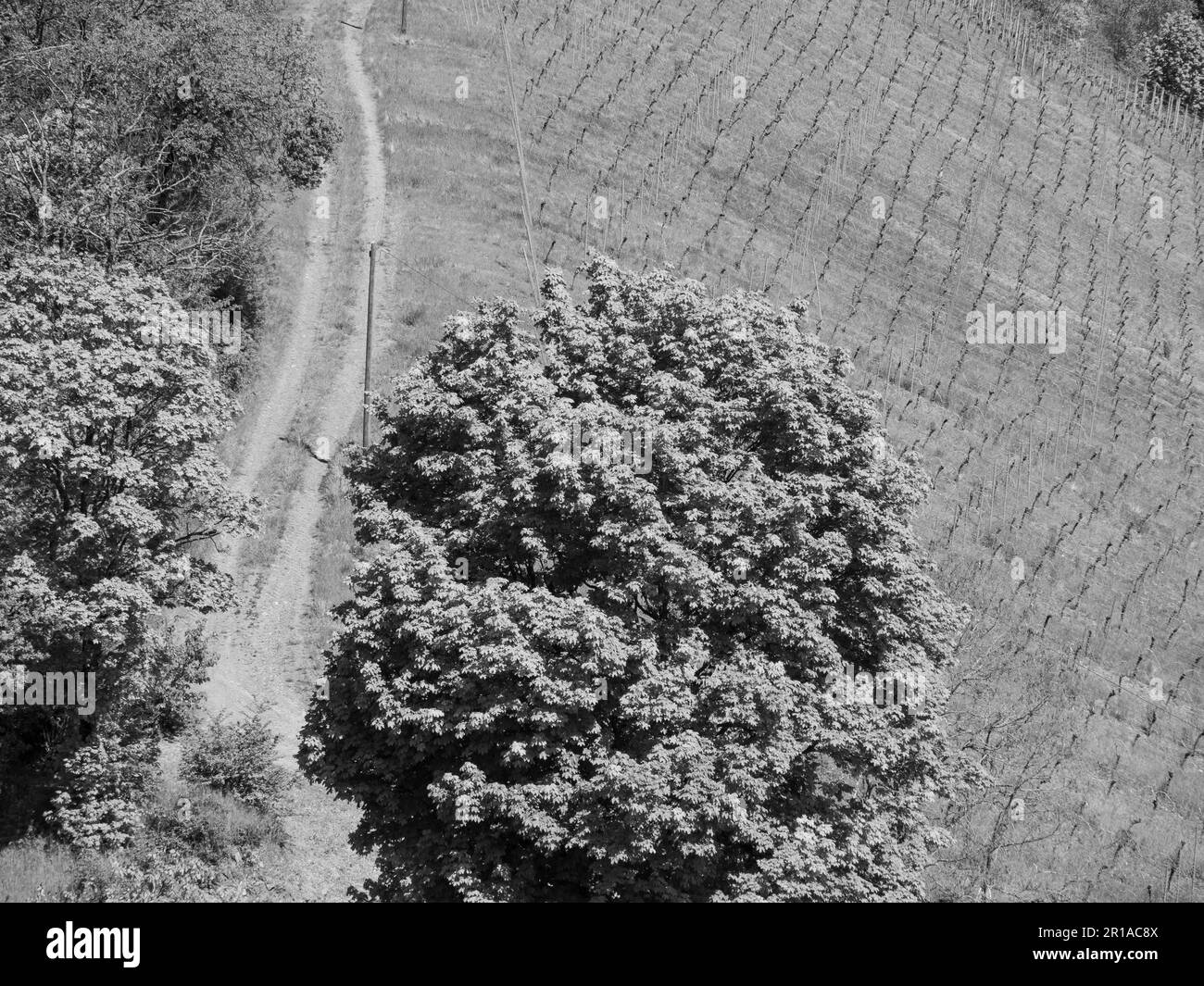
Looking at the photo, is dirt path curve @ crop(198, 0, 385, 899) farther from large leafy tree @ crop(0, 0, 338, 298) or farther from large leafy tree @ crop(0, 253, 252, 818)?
large leafy tree @ crop(0, 253, 252, 818)

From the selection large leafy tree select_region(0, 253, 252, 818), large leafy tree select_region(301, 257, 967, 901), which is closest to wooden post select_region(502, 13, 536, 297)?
large leafy tree select_region(301, 257, 967, 901)

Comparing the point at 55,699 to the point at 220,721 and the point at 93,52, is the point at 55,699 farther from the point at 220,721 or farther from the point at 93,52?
the point at 93,52

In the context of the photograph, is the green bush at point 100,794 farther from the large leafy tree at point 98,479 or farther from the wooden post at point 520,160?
the wooden post at point 520,160

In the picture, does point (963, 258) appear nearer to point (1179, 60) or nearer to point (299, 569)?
point (299, 569)

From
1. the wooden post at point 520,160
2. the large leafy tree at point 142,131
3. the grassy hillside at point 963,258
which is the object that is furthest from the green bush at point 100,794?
the wooden post at point 520,160

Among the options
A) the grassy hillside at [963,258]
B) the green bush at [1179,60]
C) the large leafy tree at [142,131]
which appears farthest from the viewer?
the green bush at [1179,60]

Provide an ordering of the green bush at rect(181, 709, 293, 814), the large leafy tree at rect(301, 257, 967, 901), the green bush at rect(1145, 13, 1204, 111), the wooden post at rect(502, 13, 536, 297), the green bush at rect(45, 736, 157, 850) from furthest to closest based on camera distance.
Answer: the green bush at rect(1145, 13, 1204, 111) < the wooden post at rect(502, 13, 536, 297) < the green bush at rect(181, 709, 293, 814) < the green bush at rect(45, 736, 157, 850) < the large leafy tree at rect(301, 257, 967, 901)

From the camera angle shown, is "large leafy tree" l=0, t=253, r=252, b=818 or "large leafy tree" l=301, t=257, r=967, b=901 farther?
"large leafy tree" l=0, t=253, r=252, b=818
